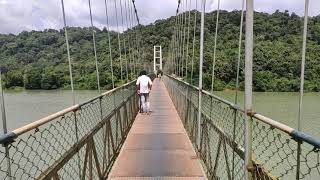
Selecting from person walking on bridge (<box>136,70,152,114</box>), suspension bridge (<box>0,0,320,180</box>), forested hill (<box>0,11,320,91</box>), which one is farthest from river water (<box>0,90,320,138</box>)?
suspension bridge (<box>0,0,320,180</box>)

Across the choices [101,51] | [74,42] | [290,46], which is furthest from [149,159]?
[101,51]

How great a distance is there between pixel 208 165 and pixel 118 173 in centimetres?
77

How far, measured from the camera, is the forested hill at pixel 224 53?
5273 mm

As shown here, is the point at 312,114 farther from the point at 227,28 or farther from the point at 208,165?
the point at 208,165

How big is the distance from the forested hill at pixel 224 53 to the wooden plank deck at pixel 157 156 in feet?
5.12

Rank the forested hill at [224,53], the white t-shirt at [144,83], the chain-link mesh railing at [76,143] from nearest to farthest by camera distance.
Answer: the chain-link mesh railing at [76,143] < the forested hill at [224,53] < the white t-shirt at [144,83]

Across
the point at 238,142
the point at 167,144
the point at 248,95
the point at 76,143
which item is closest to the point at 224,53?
the point at 167,144

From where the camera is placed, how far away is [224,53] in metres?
10.7

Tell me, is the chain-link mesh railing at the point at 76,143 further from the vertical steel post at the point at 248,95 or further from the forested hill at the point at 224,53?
the forested hill at the point at 224,53

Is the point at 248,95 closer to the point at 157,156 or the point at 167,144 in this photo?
the point at 157,156

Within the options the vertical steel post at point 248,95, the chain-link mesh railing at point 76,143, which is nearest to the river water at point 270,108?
the chain-link mesh railing at point 76,143

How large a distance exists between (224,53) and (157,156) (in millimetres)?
6754

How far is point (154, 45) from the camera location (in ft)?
133

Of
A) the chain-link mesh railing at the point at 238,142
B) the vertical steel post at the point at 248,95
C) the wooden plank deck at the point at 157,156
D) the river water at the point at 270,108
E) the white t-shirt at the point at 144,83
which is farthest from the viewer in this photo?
the river water at the point at 270,108
